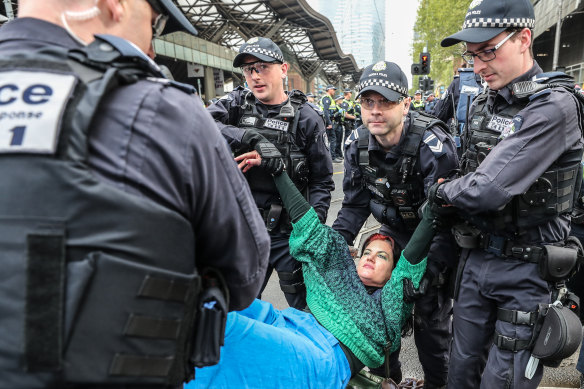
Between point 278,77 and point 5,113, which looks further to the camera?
point 278,77

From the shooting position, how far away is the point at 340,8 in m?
55.6

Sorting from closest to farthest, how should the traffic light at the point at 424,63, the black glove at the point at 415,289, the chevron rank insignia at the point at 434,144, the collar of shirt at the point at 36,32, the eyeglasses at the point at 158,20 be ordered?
1. the collar of shirt at the point at 36,32
2. the eyeglasses at the point at 158,20
3. the black glove at the point at 415,289
4. the chevron rank insignia at the point at 434,144
5. the traffic light at the point at 424,63

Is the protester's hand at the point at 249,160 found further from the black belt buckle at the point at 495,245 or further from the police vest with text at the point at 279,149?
the black belt buckle at the point at 495,245

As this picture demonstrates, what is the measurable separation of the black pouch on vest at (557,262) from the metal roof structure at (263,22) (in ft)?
79.5

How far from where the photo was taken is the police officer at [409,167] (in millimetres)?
2326

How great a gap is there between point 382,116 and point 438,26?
90.8 feet

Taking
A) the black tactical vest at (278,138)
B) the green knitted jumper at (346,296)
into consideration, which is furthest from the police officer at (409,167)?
the black tactical vest at (278,138)

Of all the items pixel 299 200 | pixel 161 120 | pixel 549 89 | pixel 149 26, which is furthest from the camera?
pixel 299 200

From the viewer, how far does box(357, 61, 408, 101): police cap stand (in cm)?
237

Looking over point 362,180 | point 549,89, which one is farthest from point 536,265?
point 362,180

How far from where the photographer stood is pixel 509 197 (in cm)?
168

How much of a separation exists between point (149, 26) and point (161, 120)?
0.36 metres

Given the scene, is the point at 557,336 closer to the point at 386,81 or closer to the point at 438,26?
the point at 386,81

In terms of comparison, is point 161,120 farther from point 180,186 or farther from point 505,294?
point 505,294
